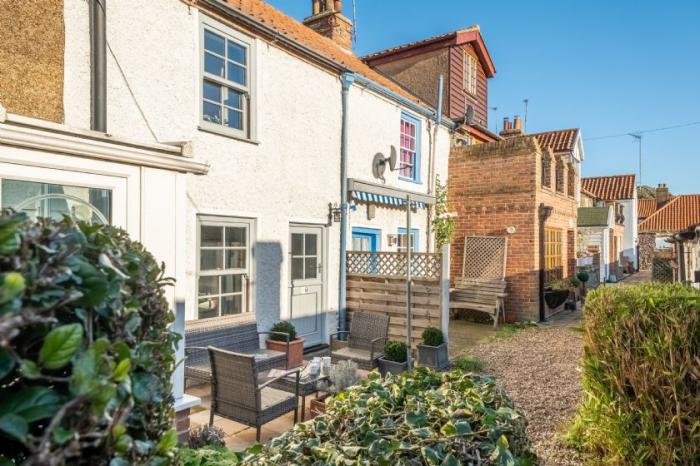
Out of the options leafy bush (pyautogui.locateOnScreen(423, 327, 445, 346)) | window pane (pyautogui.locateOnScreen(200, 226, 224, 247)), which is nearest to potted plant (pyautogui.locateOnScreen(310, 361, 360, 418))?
leafy bush (pyautogui.locateOnScreen(423, 327, 445, 346))

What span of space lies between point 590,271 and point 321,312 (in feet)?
48.6

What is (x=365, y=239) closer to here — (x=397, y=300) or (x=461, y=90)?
(x=397, y=300)

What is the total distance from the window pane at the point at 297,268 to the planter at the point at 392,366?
2732mm

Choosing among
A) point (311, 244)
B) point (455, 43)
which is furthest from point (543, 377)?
point (455, 43)

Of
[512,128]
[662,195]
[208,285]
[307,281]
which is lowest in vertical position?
[307,281]

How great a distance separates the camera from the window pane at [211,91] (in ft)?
24.4

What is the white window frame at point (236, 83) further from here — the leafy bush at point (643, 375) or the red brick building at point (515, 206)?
the red brick building at point (515, 206)

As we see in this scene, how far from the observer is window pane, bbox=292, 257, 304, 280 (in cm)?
898

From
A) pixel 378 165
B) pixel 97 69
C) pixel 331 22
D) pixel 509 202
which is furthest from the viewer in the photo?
pixel 331 22

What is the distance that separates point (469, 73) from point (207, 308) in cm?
1449

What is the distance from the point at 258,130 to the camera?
809 cm

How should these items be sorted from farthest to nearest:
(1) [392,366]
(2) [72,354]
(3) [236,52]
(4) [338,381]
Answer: (3) [236,52] → (1) [392,366] → (4) [338,381] → (2) [72,354]

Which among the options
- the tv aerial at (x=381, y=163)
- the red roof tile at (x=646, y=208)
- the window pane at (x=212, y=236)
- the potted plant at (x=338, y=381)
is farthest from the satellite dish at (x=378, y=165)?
the red roof tile at (x=646, y=208)

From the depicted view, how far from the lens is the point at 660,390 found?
3.88 meters
